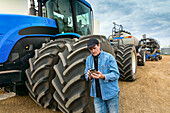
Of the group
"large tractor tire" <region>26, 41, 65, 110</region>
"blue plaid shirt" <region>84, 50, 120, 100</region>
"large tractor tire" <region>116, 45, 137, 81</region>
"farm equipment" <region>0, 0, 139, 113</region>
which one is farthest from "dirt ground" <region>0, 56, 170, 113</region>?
"blue plaid shirt" <region>84, 50, 120, 100</region>

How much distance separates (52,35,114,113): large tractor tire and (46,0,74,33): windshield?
1223 mm

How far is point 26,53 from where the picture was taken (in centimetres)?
220

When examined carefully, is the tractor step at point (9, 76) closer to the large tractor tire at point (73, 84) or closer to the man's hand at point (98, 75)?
the large tractor tire at point (73, 84)

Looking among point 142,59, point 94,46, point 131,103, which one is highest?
point 94,46

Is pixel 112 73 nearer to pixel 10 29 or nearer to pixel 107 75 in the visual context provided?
pixel 107 75

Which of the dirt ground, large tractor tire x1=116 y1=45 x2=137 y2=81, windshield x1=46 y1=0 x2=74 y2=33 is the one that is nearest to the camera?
the dirt ground

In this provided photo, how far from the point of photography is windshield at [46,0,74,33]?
8.98 feet

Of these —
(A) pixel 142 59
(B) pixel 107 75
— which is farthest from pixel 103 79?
(A) pixel 142 59

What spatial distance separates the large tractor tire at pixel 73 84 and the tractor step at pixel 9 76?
26.8 inches

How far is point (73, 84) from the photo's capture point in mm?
1630

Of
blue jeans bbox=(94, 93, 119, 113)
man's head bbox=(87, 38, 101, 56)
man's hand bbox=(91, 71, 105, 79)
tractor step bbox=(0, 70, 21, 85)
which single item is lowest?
blue jeans bbox=(94, 93, 119, 113)

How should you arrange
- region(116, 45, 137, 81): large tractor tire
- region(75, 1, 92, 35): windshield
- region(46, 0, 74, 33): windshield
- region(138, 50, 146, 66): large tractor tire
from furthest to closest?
1. region(138, 50, 146, 66): large tractor tire
2. region(116, 45, 137, 81): large tractor tire
3. region(75, 1, 92, 35): windshield
4. region(46, 0, 74, 33): windshield

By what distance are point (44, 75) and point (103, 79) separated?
3.06ft

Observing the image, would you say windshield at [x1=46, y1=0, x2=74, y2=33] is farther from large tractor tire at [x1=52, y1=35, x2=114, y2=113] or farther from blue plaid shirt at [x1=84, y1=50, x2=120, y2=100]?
blue plaid shirt at [x1=84, y1=50, x2=120, y2=100]
